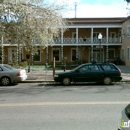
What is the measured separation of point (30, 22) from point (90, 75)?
5.65 metres

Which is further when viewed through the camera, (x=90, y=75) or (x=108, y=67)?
(x=108, y=67)

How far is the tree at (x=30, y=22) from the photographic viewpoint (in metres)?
15.5

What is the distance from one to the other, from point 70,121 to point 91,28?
1300 inches

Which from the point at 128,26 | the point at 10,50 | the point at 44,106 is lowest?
the point at 44,106

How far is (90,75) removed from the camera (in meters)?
14.9

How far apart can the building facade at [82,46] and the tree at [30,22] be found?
19.6 m

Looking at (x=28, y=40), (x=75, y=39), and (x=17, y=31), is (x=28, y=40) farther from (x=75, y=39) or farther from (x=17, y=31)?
(x=75, y=39)

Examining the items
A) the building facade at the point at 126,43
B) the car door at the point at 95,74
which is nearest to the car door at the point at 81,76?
the car door at the point at 95,74

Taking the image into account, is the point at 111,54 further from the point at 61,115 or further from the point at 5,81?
the point at 61,115

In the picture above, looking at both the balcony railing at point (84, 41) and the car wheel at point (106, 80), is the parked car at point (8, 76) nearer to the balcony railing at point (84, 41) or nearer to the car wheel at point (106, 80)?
the car wheel at point (106, 80)

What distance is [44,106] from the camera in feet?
26.2

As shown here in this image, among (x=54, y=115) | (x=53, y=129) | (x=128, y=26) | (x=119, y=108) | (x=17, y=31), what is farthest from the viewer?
(x=128, y=26)

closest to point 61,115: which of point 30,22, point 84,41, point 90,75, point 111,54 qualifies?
point 90,75

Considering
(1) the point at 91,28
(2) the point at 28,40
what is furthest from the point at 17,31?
(1) the point at 91,28
